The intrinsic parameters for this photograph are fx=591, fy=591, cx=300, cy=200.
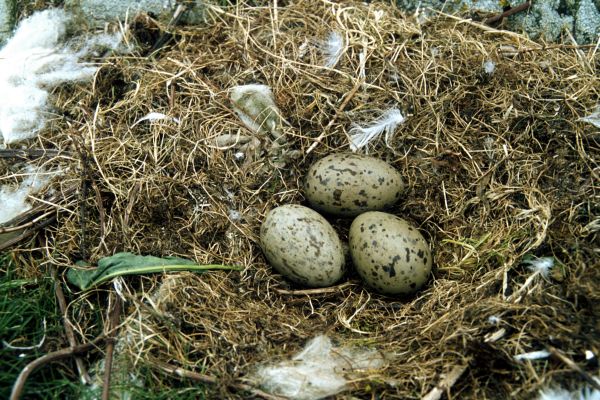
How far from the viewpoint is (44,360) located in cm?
236

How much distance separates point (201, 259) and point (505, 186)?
5.00 ft

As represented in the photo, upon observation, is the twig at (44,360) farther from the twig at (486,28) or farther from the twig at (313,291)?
the twig at (486,28)

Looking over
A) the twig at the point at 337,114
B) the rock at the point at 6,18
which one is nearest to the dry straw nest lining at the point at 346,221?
the twig at the point at 337,114

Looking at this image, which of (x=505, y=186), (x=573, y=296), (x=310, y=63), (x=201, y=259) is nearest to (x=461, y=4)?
(x=310, y=63)

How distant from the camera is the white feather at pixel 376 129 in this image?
3139 mm

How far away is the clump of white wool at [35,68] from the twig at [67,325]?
3.07ft

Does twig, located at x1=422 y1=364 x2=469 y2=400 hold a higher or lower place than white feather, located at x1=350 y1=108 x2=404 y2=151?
lower

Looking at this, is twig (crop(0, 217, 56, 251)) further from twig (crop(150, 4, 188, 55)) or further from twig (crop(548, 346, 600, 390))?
twig (crop(548, 346, 600, 390))

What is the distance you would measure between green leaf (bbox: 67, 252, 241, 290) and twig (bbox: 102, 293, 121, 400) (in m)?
0.11

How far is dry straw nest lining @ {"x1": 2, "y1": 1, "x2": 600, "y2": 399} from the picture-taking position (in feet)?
7.94

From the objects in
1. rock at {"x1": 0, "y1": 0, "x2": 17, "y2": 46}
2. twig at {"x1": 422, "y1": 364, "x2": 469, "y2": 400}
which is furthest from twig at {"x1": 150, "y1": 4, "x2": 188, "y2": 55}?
twig at {"x1": 422, "y1": 364, "x2": 469, "y2": 400}

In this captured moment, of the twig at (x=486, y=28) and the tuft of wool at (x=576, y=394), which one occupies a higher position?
the twig at (x=486, y=28)

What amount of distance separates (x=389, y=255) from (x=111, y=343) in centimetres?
127

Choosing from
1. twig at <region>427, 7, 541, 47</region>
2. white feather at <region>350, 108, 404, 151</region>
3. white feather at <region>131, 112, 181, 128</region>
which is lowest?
white feather at <region>350, 108, 404, 151</region>
